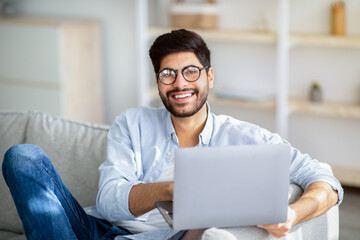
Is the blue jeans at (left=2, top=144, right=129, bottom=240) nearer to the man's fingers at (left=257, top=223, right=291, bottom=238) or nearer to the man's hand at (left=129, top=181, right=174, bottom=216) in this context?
the man's hand at (left=129, top=181, right=174, bottom=216)

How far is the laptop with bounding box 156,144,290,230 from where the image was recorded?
165 cm

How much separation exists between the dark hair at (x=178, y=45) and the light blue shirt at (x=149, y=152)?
23 cm

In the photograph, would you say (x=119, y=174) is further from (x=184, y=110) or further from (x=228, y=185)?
(x=228, y=185)

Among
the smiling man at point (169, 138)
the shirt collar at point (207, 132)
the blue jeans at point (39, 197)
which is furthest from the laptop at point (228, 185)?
the shirt collar at point (207, 132)

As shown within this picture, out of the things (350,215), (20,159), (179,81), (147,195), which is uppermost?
(179,81)

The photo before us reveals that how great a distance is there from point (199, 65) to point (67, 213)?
27.6 inches

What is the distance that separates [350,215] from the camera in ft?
11.5

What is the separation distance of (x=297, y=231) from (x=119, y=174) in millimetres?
631

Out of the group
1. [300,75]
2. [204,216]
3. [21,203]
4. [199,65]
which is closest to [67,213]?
[21,203]

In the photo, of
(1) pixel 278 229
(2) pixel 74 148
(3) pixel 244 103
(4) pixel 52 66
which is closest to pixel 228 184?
(1) pixel 278 229

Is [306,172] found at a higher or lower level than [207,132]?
lower

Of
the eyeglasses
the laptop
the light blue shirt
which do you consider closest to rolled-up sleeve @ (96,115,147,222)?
the light blue shirt

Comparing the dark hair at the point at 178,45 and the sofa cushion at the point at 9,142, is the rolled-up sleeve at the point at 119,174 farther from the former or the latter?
the sofa cushion at the point at 9,142

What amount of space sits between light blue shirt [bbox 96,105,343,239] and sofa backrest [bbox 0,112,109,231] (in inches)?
8.5
